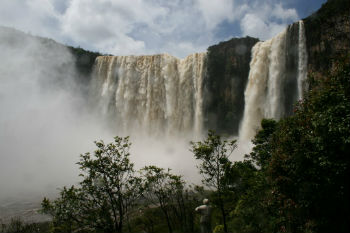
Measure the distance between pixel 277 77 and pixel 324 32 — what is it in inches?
261

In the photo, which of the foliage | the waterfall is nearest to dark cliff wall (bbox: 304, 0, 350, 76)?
the waterfall

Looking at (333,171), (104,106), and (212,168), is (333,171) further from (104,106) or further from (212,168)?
(104,106)

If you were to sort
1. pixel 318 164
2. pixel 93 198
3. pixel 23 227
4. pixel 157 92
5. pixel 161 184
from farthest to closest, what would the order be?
1. pixel 157 92
2. pixel 23 227
3. pixel 161 184
4. pixel 93 198
5. pixel 318 164

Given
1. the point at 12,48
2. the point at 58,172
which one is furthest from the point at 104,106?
the point at 12,48

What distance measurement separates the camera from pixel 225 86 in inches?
1545

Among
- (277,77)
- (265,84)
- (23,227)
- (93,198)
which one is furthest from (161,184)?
(265,84)

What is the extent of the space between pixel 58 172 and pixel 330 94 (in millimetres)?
39946

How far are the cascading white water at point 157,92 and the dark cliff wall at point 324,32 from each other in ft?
49.8

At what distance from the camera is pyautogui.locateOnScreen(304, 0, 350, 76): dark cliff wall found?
2503 centimetres

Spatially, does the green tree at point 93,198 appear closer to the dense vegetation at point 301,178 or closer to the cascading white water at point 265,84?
the dense vegetation at point 301,178

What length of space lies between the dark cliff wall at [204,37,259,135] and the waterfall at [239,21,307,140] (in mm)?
5218

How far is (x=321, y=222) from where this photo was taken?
24.3 ft

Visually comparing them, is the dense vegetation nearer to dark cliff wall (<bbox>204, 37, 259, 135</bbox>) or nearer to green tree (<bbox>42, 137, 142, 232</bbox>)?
green tree (<bbox>42, 137, 142, 232</bbox>)

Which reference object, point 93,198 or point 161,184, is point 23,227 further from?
point 93,198
